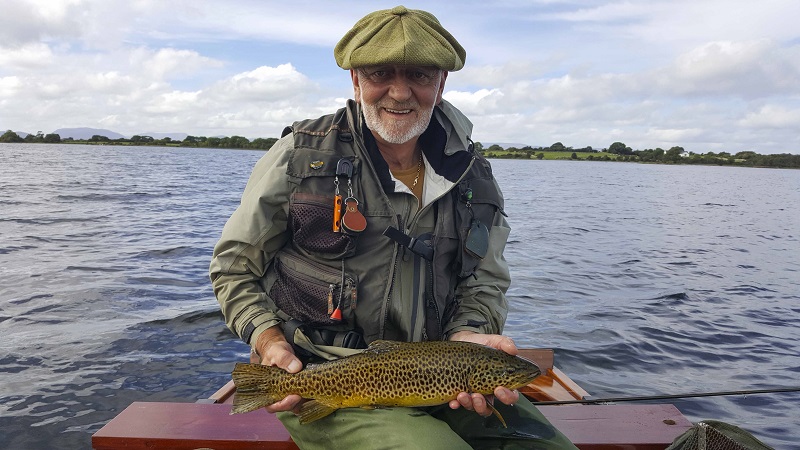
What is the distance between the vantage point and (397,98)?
414cm

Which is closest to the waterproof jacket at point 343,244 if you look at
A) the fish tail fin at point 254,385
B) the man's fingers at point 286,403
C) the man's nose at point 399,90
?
the man's nose at point 399,90

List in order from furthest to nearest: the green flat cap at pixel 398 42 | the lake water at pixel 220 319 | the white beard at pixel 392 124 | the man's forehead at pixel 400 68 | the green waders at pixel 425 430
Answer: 1. the lake water at pixel 220 319
2. the white beard at pixel 392 124
3. the man's forehead at pixel 400 68
4. the green flat cap at pixel 398 42
5. the green waders at pixel 425 430

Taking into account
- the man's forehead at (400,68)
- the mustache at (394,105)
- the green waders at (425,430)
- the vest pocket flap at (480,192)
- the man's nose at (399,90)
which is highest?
the man's forehead at (400,68)

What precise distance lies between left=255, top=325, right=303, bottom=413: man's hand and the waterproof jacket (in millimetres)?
57

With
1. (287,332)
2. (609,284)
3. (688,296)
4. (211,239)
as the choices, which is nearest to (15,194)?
(211,239)

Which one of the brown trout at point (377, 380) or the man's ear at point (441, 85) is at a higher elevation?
the man's ear at point (441, 85)

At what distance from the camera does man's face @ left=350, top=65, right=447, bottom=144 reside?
13.6 ft

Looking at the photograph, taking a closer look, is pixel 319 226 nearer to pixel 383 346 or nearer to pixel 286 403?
pixel 383 346

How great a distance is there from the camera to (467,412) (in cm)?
407

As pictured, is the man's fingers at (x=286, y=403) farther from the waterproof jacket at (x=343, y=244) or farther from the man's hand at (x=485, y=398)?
the man's hand at (x=485, y=398)

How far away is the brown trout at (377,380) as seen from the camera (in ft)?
11.8

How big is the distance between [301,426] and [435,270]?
4.16 feet

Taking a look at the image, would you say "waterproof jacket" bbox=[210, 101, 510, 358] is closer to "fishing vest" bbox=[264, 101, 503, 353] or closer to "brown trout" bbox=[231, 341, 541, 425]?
"fishing vest" bbox=[264, 101, 503, 353]

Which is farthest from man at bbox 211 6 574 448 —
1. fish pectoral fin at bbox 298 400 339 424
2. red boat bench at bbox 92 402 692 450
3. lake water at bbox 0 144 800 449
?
lake water at bbox 0 144 800 449
